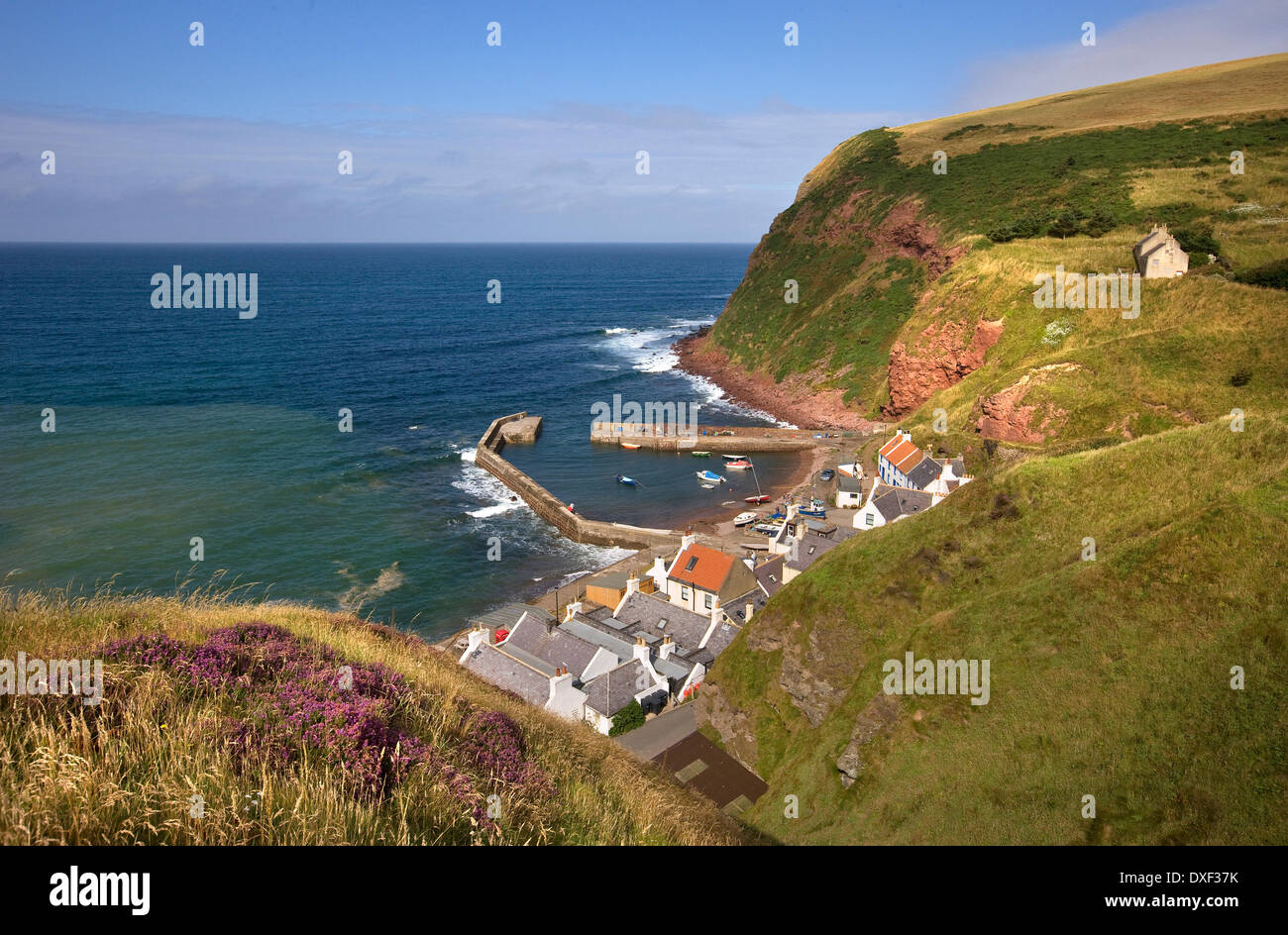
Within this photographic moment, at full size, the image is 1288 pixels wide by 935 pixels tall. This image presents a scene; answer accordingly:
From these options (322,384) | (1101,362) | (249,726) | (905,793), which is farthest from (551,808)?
(322,384)

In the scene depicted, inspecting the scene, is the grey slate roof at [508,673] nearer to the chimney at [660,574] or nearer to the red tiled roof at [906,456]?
the chimney at [660,574]

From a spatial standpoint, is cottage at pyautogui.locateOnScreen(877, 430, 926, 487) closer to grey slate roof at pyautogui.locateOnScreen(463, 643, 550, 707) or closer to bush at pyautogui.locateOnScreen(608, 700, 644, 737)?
bush at pyautogui.locateOnScreen(608, 700, 644, 737)

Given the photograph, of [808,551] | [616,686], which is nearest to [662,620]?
[616,686]

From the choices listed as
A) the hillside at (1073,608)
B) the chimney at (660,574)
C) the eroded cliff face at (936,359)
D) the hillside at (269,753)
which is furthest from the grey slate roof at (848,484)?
the hillside at (269,753)

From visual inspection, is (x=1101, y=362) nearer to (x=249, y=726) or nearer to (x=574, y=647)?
(x=574, y=647)

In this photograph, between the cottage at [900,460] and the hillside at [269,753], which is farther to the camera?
the cottage at [900,460]
